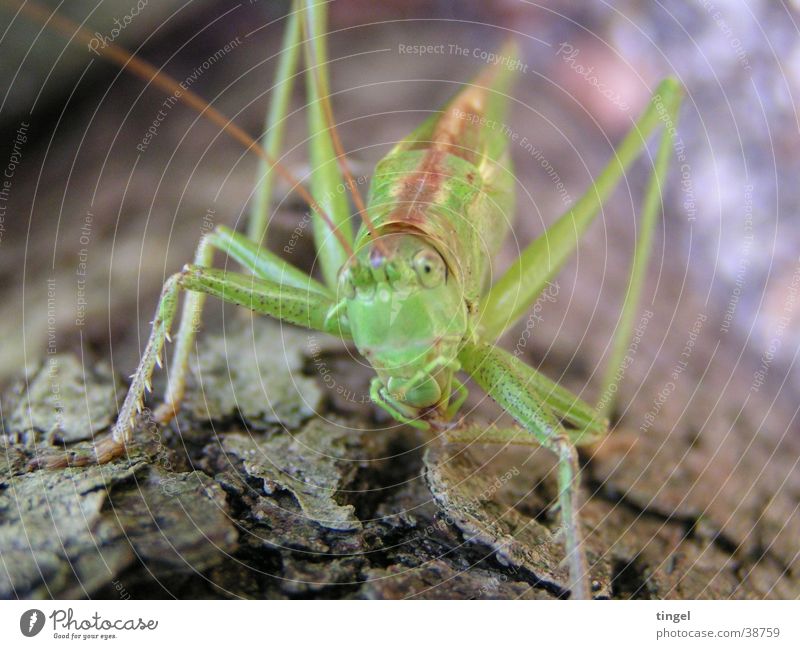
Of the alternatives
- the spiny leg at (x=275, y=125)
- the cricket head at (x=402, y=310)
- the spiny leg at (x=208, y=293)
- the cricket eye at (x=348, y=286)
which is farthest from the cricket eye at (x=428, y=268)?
the spiny leg at (x=275, y=125)

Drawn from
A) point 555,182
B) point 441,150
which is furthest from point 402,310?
point 555,182

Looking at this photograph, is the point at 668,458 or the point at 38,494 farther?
the point at 668,458

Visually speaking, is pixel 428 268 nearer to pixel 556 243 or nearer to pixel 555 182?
pixel 556 243

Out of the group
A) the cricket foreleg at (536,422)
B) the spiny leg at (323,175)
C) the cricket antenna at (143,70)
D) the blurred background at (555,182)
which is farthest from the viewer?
the spiny leg at (323,175)

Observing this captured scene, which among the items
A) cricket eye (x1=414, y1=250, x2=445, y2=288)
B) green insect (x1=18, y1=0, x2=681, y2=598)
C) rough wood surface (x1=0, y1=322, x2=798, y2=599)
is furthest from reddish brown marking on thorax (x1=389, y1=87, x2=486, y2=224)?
rough wood surface (x1=0, y1=322, x2=798, y2=599)

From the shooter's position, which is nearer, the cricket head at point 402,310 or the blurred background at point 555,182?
the cricket head at point 402,310

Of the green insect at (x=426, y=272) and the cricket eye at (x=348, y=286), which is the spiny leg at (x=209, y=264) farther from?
the cricket eye at (x=348, y=286)
